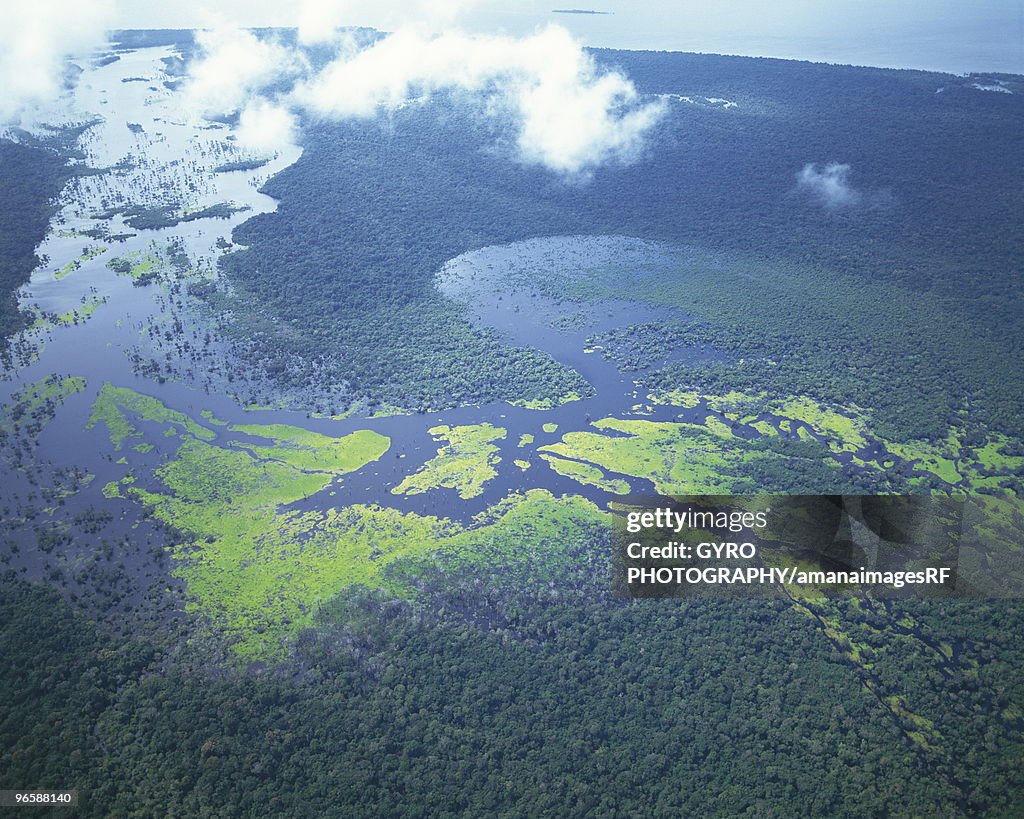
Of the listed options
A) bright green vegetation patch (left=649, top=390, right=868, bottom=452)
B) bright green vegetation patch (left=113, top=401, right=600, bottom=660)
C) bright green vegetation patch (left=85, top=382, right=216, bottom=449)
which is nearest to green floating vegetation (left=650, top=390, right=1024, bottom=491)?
bright green vegetation patch (left=649, top=390, right=868, bottom=452)

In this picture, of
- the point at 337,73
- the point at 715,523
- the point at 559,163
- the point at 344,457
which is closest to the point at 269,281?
the point at 344,457

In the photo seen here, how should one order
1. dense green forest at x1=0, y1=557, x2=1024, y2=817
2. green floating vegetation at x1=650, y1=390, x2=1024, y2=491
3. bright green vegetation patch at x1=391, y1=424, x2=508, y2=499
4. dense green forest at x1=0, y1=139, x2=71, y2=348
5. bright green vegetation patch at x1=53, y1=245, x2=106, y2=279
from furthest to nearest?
1. bright green vegetation patch at x1=53, y1=245, x2=106, y2=279
2. dense green forest at x1=0, y1=139, x2=71, y2=348
3. green floating vegetation at x1=650, y1=390, x2=1024, y2=491
4. bright green vegetation patch at x1=391, y1=424, x2=508, y2=499
5. dense green forest at x1=0, y1=557, x2=1024, y2=817

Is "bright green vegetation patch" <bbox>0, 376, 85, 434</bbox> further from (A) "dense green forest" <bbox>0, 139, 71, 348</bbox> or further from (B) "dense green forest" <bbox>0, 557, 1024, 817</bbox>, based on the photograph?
(B) "dense green forest" <bbox>0, 557, 1024, 817</bbox>

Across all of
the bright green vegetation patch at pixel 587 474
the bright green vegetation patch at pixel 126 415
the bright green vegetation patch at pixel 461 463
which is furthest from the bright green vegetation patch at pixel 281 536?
the bright green vegetation patch at pixel 461 463

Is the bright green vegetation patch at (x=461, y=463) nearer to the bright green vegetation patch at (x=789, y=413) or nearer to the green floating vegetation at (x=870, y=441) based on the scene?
the bright green vegetation patch at (x=789, y=413)

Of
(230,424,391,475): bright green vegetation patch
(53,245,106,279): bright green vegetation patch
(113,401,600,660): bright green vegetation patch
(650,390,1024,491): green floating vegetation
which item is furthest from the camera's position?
(53,245,106,279): bright green vegetation patch

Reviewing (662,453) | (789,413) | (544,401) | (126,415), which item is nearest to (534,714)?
(662,453)
